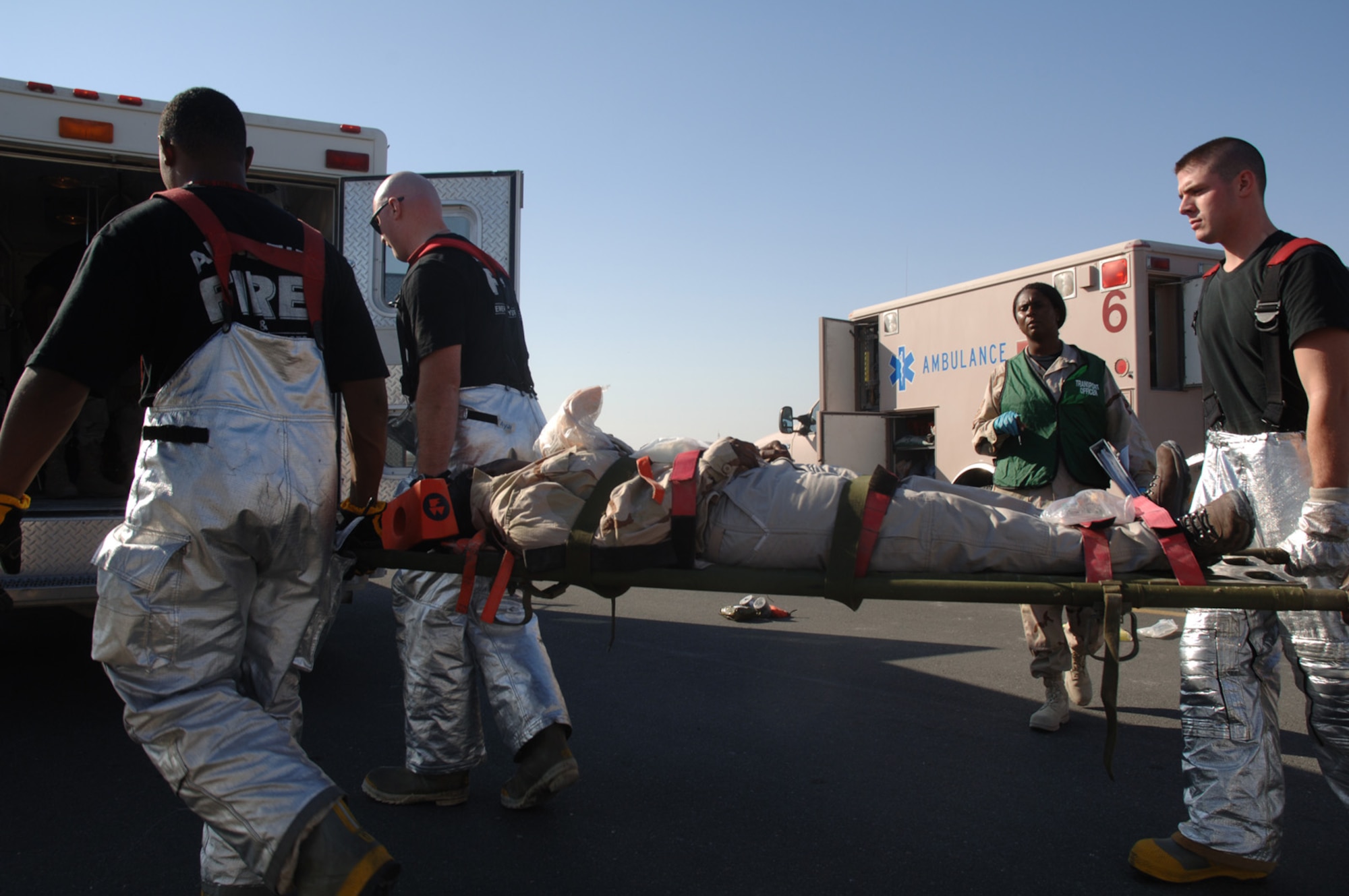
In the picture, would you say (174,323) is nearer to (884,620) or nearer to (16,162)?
(16,162)

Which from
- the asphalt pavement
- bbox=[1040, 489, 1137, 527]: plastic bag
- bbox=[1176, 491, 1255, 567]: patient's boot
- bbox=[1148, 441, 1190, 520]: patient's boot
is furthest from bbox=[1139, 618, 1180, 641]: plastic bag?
bbox=[1176, 491, 1255, 567]: patient's boot

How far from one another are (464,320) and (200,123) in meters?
1.01

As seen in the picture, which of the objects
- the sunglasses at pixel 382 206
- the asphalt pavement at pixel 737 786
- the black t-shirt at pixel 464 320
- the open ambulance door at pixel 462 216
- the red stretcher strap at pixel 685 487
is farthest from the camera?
the open ambulance door at pixel 462 216

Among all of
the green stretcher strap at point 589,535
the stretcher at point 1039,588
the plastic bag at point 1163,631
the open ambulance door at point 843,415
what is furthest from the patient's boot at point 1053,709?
the open ambulance door at point 843,415

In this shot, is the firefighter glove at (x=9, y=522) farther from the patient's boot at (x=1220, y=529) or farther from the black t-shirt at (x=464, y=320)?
the patient's boot at (x=1220, y=529)

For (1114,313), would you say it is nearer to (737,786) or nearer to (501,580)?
(737,786)

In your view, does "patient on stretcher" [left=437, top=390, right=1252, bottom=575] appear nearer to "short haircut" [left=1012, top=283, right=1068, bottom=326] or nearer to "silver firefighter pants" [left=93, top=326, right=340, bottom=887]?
"silver firefighter pants" [left=93, top=326, right=340, bottom=887]

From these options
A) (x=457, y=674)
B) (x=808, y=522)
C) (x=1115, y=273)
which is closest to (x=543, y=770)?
(x=457, y=674)

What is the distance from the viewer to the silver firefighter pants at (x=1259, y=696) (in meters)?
2.52

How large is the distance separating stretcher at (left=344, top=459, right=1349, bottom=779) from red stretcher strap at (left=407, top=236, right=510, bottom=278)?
3.60ft

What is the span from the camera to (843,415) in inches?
380

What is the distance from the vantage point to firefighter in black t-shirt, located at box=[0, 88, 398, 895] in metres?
2.03

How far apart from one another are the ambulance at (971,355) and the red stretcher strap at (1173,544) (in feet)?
11.7

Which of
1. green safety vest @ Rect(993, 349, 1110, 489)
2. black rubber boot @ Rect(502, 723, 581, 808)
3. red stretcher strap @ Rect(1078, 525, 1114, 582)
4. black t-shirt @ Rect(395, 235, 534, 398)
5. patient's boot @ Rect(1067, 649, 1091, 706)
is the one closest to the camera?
red stretcher strap @ Rect(1078, 525, 1114, 582)
